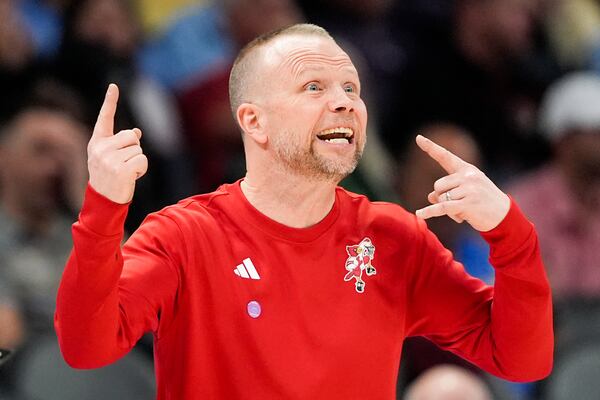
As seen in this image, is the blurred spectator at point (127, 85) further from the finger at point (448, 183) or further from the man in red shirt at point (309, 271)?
the finger at point (448, 183)

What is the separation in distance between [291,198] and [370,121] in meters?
3.99

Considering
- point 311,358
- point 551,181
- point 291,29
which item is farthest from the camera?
point 551,181

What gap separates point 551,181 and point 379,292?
4.05m

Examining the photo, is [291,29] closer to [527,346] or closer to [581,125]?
[527,346]

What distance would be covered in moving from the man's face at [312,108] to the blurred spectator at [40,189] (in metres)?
2.46

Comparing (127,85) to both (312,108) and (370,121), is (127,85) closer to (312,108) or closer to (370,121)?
(370,121)

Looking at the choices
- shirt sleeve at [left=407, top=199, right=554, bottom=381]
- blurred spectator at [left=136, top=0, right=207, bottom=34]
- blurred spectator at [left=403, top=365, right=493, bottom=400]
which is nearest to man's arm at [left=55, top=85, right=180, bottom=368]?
shirt sleeve at [left=407, top=199, right=554, bottom=381]

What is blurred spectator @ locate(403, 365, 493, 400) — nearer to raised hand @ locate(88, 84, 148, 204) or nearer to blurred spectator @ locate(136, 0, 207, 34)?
raised hand @ locate(88, 84, 148, 204)

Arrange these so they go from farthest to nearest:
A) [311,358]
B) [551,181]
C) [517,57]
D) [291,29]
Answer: [517,57]
[551,181]
[291,29]
[311,358]

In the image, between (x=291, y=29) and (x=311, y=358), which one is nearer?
(x=311, y=358)

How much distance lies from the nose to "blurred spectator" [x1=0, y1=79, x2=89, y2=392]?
2.60 meters

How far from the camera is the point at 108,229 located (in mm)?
3203

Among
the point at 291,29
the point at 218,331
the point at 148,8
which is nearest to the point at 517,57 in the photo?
the point at 148,8

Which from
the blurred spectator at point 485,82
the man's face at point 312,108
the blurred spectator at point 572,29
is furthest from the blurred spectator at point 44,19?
the man's face at point 312,108
